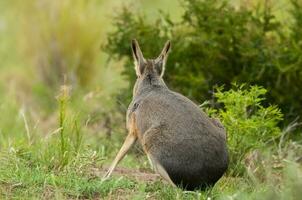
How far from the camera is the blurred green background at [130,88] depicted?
289 inches

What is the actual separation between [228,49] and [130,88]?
1180 millimetres

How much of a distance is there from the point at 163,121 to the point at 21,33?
748 cm

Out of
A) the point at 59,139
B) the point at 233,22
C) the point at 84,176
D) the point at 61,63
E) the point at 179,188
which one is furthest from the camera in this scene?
the point at 61,63

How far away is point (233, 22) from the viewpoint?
10086 mm

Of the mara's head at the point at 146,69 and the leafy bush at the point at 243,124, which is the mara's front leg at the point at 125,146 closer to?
the mara's head at the point at 146,69

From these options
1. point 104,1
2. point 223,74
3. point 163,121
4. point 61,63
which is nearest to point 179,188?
point 163,121

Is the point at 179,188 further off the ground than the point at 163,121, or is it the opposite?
the point at 163,121

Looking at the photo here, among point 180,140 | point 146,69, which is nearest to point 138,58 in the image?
point 146,69

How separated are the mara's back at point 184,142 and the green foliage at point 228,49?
9.34ft

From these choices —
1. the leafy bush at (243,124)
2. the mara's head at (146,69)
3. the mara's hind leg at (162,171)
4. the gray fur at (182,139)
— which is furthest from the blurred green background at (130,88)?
the mara's head at (146,69)

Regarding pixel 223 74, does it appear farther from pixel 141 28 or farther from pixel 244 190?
pixel 244 190

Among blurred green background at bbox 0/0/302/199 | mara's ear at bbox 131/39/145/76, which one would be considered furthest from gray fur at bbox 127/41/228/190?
mara's ear at bbox 131/39/145/76

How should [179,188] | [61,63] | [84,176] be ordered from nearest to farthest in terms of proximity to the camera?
1. [179,188]
2. [84,176]
3. [61,63]

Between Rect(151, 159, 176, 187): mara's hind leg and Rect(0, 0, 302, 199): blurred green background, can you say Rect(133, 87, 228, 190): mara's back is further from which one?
Rect(0, 0, 302, 199): blurred green background
